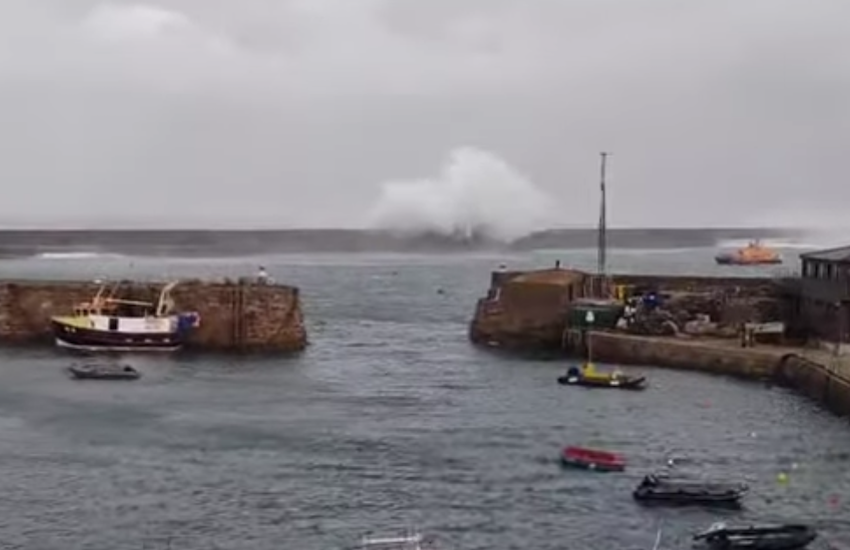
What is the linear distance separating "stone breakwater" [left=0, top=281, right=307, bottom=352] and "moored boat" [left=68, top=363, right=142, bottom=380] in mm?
8559

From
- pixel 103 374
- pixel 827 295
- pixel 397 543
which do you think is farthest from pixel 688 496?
pixel 103 374

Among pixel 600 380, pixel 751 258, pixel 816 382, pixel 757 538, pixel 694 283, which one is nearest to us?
pixel 757 538

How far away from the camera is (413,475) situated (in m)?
29.8

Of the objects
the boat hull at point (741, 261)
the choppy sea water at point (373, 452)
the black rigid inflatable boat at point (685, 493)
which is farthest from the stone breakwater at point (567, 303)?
the boat hull at point (741, 261)

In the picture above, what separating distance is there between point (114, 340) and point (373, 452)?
80.0 feet

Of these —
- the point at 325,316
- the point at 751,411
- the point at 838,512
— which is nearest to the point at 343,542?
the point at 838,512

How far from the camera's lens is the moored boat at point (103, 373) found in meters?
44.8

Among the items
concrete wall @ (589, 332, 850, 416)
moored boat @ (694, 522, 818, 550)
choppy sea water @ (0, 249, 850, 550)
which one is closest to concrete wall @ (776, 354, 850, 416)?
concrete wall @ (589, 332, 850, 416)

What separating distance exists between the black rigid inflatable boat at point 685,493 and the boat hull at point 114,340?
2915cm

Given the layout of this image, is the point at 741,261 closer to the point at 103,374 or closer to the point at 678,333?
the point at 678,333

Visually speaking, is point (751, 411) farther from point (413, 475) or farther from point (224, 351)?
point (224, 351)

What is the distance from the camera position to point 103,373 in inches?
1773

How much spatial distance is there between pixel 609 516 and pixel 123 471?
10014 mm

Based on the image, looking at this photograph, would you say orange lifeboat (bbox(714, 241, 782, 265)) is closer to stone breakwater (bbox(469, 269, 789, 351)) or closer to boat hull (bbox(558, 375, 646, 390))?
stone breakwater (bbox(469, 269, 789, 351))
